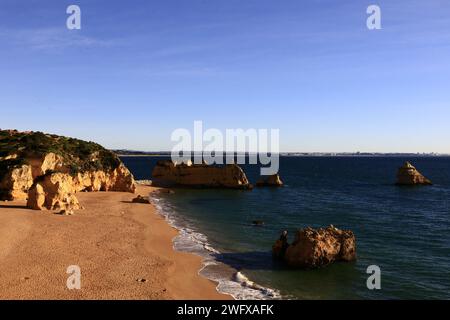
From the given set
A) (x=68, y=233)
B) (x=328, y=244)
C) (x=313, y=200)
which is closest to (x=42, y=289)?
(x=68, y=233)

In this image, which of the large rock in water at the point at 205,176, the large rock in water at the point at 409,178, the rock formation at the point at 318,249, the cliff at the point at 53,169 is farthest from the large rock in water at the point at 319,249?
the large rock in water at the point at 409,178

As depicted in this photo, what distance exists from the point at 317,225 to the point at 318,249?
1800cm

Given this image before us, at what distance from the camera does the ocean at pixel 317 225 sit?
2684 cm

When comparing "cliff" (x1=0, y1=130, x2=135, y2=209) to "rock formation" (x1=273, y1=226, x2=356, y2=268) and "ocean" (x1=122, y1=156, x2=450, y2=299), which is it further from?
"rock formation" (x1=273, y1=226, x2=356, y2=268)

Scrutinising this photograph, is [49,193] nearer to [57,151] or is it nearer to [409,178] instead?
[57,151]

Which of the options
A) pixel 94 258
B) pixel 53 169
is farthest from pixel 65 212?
pixel 94 258

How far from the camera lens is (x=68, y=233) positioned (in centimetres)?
3759

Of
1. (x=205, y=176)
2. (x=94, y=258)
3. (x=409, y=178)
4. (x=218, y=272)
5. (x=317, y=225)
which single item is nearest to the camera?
(x=218, y=272)

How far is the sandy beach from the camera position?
24.4 meters

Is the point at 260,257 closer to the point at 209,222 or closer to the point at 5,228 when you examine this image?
the point at 209,222

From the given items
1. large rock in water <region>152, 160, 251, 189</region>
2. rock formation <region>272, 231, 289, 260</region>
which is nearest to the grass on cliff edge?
large rock in water <region>152, 160, 251, 189</region>

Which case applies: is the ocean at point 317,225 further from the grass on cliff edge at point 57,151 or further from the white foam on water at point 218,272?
the grass on cliff edge at point 57,151

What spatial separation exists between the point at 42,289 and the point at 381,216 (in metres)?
44.6

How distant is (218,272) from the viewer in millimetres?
29375
